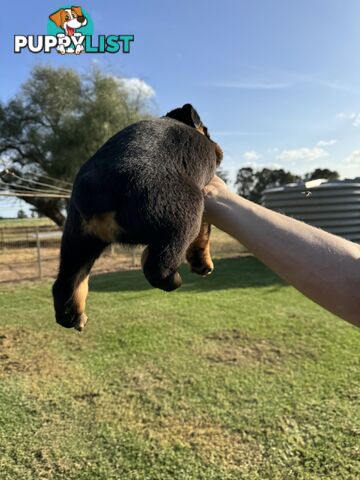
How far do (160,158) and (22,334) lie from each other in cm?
536

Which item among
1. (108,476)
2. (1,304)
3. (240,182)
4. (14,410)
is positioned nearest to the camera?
(108,476)

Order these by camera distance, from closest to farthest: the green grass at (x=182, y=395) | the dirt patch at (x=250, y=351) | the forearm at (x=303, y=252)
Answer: the forearm at (x=303, y=252), the green grass at (x=182, y=395), the dirt patch at (x=250, y=351)

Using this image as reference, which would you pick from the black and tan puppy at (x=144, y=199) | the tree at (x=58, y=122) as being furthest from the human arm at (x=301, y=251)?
the tree at (x=58, y=122)

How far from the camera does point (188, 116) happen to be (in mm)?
1302

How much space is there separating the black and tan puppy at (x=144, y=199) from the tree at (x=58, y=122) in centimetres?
1701

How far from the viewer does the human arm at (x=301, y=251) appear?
3.65ft

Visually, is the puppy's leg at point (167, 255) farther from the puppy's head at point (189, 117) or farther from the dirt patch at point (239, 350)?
the dirt patch at point (239, 350)

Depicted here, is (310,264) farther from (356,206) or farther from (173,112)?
(356,206)

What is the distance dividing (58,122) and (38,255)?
1051 centimetres

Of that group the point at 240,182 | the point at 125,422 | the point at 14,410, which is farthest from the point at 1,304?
the point at 240,182

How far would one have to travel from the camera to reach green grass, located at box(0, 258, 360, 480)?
2875 mm

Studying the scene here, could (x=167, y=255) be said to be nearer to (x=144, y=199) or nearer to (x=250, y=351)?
(x=144, y=199)

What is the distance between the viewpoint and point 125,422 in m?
3.39

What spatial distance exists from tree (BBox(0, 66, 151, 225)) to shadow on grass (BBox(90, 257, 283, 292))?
29.2 feet
